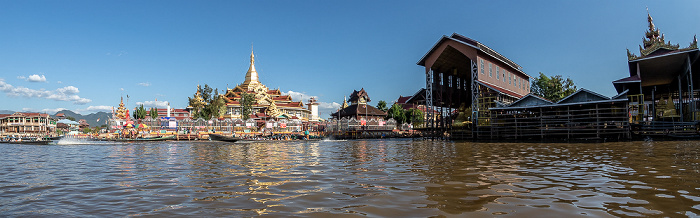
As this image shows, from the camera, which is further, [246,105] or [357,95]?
[357,95]

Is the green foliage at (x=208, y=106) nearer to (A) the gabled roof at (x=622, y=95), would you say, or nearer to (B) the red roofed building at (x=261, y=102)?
(B) the red roofed building at (x=261, y=102)

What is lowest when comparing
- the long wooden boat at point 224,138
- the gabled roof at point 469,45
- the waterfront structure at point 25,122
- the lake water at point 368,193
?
the long wooden boat at point 224,138

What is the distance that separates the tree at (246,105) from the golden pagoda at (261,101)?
1468 millimetres

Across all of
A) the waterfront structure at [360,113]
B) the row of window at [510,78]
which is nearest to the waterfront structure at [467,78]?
the row of window at [510,78]

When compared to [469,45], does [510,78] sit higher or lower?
lower

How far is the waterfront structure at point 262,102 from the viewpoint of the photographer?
71481mm

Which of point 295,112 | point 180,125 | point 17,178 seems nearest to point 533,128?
point 17,178

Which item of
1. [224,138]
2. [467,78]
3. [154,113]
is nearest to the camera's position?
[224,138]

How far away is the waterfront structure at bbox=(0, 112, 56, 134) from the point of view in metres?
75.2

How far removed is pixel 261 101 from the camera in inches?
3046

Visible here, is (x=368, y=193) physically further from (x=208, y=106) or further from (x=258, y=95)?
(x=258, y=95)

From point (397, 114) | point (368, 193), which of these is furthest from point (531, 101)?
point (397, 114)

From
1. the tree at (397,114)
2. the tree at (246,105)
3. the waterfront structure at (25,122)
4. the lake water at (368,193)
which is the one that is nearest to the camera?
the lake water at (368,193)

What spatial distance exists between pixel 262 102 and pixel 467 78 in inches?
1826
